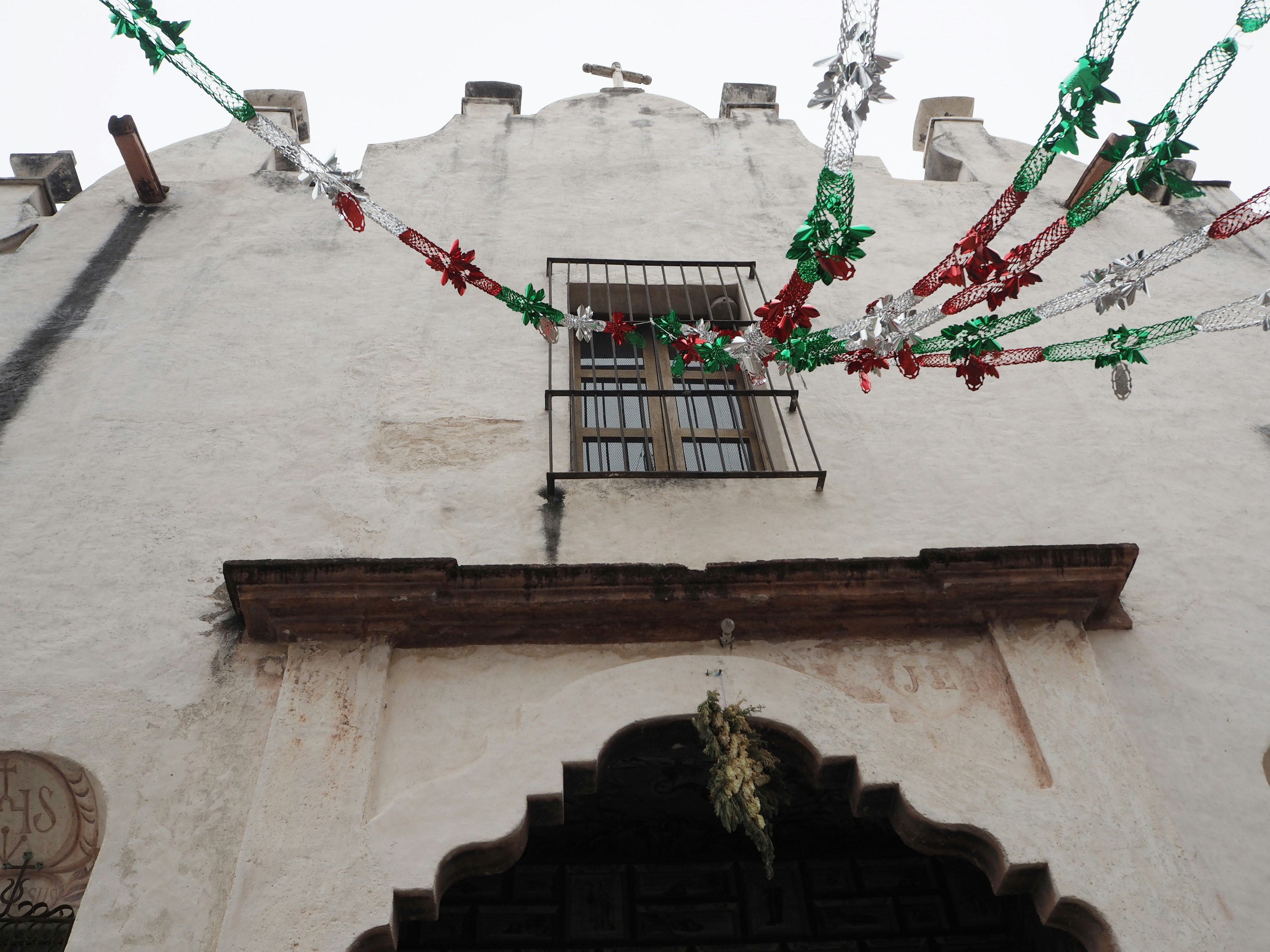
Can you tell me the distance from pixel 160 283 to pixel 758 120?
4515mm

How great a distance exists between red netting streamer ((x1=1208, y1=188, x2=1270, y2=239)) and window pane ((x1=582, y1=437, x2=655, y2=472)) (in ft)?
8.93

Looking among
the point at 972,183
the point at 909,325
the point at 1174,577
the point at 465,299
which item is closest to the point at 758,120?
the point at 972,183

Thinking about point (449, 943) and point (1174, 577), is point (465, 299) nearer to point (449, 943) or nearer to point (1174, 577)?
point (449, 943)

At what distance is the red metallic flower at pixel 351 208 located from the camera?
5207 millimetres

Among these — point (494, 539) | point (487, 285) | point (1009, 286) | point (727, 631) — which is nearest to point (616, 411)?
point (487, 285)

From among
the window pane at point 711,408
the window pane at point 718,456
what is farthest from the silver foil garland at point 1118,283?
the window pane at point 711,408

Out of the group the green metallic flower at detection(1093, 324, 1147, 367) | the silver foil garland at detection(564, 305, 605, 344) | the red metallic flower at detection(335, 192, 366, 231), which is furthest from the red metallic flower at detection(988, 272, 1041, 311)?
the red metallic flower at detection(335, 192, 366, 231)

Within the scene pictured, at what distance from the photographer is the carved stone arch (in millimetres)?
3828

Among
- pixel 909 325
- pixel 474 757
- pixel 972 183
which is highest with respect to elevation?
pixel 972 183

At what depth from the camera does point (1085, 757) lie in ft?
13.6

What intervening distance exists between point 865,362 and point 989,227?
0.80 m

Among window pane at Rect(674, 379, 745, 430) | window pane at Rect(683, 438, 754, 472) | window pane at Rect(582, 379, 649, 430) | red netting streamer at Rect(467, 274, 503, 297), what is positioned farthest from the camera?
window pane at Rect(674, 379, 745, 430)

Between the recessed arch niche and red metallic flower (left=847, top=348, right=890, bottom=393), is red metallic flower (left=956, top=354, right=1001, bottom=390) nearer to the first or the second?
red metallic flower (left=847, top=348, right=890, bottom=393)

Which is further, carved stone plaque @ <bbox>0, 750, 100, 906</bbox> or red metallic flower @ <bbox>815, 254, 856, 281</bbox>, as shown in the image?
red metallic flower @ <bbox>815, 254, 856, 281</bbox>
